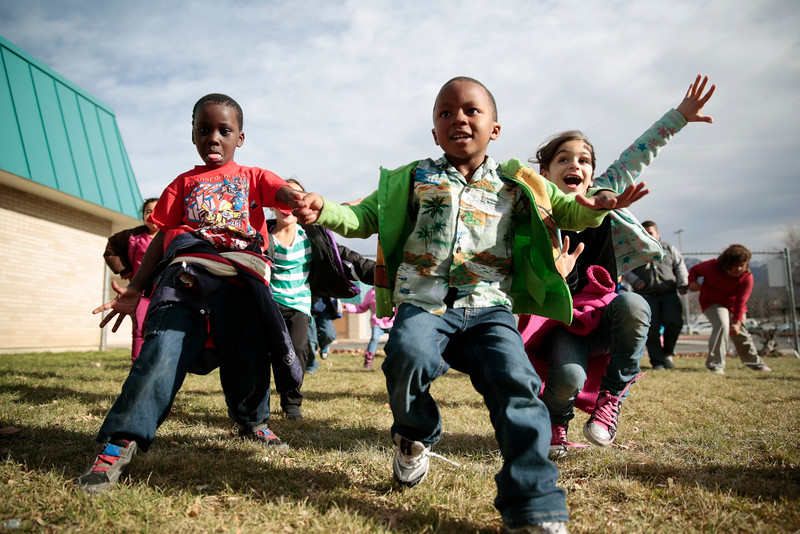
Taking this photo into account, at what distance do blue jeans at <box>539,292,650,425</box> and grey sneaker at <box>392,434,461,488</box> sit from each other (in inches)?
40.7

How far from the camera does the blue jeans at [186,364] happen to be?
2.54 m

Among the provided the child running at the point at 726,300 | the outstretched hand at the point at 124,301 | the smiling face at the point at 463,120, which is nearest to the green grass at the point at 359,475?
the outstretched hand at the point at 124,301

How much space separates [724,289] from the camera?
8.94 metres

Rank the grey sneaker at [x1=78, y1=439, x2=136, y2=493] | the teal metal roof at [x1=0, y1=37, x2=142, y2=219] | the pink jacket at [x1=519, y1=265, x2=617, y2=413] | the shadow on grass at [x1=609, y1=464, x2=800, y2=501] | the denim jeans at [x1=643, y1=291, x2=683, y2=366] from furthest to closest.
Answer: the teal metal roof at [x1=0, y1=37, x2=142, y2=219] < the denim jeans at [x1=643, y1=291, x2=683, y2=366] < the pink jacket at [x1=519, y1=265, x2=617, y2=413] < the shadow on grass at [x1=609, y1=464, x2=800, y2=501] < the grey sneaker at [x1=78, y1=439, x2=136, y2=493]

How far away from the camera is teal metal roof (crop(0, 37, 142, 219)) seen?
1128cm

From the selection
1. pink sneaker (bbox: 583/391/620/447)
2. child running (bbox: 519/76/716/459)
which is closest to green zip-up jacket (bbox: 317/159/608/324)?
child running (bbox: 519/76/716/459)

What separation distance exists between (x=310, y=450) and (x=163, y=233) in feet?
5.16

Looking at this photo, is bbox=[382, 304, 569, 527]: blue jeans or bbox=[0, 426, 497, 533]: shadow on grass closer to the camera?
bbox=[382, 304, 569, 527]: blue jeans

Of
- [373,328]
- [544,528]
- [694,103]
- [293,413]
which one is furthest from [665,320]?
[544,528]

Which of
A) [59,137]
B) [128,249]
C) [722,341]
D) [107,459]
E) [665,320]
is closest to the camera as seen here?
[107,459]

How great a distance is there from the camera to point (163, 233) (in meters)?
3.08

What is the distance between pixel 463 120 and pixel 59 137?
13547mm

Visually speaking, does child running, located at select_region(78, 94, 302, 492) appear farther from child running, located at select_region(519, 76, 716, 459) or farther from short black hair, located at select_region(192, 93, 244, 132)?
child running, located at select_region(519, 76, 716, 459)

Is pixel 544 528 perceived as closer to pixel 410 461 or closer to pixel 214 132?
pixel 410 461
